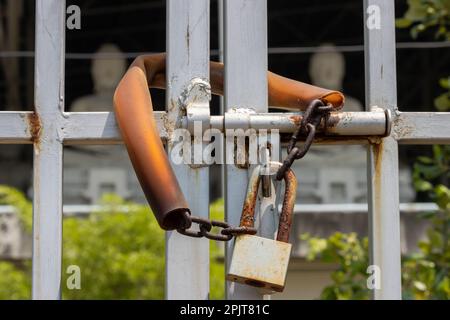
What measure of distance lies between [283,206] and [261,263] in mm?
64

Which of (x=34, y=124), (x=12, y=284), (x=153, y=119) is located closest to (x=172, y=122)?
(x=153, y=119)

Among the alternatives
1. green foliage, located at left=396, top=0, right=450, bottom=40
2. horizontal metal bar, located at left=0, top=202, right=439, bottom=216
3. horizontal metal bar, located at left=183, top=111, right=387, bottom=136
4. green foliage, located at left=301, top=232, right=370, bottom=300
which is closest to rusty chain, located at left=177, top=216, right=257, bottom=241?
horizontal metal bar, located at left=183, top=111, right=387, bottom=136

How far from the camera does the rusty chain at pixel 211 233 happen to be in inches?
31.8

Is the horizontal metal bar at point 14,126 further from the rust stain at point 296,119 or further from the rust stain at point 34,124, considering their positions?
the rust stain at point 296,119

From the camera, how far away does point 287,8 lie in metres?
6.16

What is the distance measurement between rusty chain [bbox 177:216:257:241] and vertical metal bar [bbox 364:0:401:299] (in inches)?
5.7

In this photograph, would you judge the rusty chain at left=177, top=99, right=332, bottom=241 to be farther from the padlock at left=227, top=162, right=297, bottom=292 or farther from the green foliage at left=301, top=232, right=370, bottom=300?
the green foliage at left=301, top=232, right=370, bottom=300

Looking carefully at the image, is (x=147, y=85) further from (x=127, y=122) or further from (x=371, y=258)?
(x=371, y=258)

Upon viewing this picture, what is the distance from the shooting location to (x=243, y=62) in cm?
92

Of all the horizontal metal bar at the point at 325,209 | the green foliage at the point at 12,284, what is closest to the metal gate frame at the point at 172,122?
the green foliage at the point at 12,284

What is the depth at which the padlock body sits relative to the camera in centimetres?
82

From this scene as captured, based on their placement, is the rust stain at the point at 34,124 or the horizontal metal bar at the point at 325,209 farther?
the horizontal metal bar at the point at 325,209

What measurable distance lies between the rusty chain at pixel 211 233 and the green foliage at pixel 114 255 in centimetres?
252
